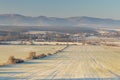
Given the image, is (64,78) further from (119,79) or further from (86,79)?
(119,79)

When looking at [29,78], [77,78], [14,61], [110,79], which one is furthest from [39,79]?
[14,61]

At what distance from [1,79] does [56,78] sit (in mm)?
3176

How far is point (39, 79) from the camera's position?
78.7 feet

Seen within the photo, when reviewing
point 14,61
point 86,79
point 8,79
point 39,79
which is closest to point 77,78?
point 86,79

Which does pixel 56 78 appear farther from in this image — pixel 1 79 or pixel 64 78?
pixel 1 79

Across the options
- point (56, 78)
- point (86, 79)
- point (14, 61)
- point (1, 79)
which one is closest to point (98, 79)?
point (86, 79)

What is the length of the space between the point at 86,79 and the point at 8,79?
4379mm

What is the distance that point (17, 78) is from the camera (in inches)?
953

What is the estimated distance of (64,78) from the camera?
80.9ft

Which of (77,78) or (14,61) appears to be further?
(14,61)

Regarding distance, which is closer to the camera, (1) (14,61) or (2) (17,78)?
(2) (17,78)

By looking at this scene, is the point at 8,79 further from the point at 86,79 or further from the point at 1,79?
the point at 86,79

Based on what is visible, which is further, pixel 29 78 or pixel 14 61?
pixel 14 61

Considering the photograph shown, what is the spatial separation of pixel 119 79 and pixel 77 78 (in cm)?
241
